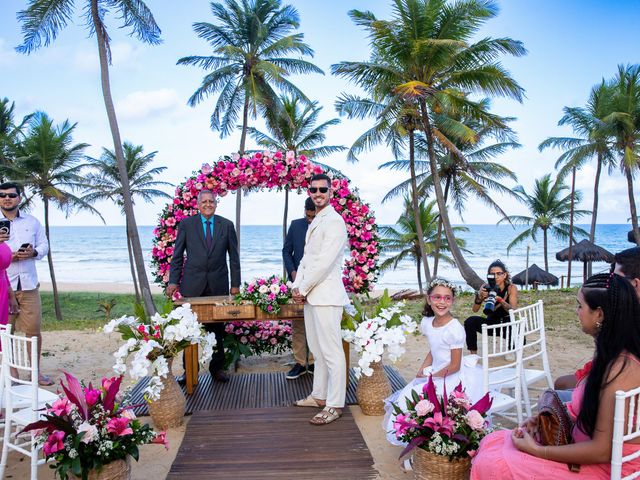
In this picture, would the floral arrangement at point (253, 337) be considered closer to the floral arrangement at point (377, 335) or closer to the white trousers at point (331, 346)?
the floral arrangement at point (377, 335)

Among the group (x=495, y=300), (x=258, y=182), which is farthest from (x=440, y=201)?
(x=258, y=182)

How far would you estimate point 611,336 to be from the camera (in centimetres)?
240

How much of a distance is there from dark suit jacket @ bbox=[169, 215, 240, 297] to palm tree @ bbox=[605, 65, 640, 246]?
1826 cm

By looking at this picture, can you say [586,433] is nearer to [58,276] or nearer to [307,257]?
[307,257]

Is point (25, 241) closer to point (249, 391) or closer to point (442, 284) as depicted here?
point (249, 391)

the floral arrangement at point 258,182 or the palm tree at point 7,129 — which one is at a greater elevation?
the palm tree at point 7,129

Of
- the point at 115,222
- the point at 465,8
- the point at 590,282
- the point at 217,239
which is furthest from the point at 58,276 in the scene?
the point at 115,222

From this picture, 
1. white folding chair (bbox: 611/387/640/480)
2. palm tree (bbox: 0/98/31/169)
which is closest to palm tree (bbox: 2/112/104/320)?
palm tree (bbox: 0/98/31/169)

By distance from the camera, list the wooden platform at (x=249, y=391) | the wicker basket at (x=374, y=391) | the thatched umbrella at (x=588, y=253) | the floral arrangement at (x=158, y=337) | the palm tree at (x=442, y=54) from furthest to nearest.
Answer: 1. the thatched umbrella at (x=588, y=253)
2. the palm tree at (x=442, y=54)
3. the wooden platform at (x=249, y=391)
4. the wicker basket at (x=374, y=391)
5. the floral arrangement at (x=158, y=337)

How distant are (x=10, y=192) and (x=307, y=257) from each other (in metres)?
3.54

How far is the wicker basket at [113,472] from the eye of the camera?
3079 millimetres

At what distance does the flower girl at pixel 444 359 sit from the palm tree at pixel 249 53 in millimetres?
14938

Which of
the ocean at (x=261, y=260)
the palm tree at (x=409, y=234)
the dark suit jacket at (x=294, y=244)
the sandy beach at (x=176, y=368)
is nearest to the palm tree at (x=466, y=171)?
the palm tree at (x=409, y=234)

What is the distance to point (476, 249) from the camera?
6006cm
